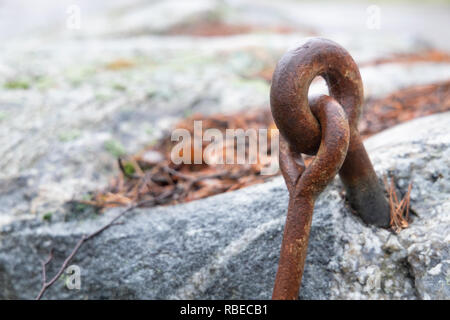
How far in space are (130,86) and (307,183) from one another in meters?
2.08

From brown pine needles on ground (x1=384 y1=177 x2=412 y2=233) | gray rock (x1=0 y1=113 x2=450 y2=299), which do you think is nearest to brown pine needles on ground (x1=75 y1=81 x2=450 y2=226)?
brown pine needles on ground (x1=384 y1=177 x2=412 y2=233)

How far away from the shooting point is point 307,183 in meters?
1.08

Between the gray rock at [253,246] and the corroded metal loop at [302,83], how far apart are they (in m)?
0.42

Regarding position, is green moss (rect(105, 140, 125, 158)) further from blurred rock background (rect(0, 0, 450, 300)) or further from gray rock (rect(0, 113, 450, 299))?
gray rock (rect(0, 113, 450, 299))

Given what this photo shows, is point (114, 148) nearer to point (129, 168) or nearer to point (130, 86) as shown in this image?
point (129, 168)

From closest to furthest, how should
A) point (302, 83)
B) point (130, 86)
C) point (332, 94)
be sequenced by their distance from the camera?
1. point (302, 83)
2. point (332, 94)
3. point (130, 86)

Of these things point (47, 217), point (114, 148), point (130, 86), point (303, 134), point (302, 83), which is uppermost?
point (302, 83)

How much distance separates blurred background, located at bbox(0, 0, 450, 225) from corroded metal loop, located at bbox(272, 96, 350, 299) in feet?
0.85

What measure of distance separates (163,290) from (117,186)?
0.69 metres

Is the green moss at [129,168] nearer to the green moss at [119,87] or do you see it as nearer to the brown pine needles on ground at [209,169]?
the brown pine needles on ground at [209,169]

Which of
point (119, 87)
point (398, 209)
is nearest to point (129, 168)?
point (119, 87)

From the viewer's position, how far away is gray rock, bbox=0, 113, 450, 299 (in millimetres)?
1292

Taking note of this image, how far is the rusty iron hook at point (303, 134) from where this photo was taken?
3.47 ft
